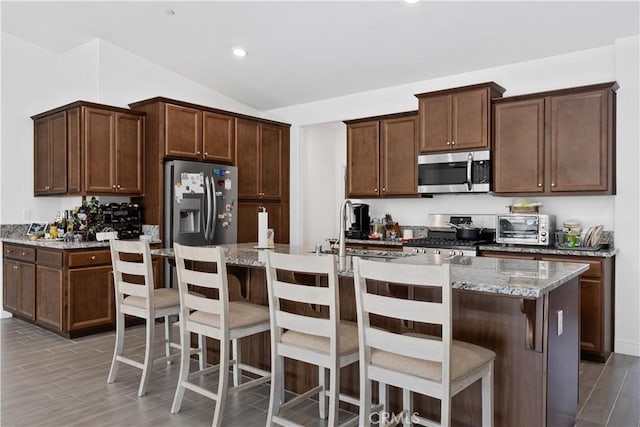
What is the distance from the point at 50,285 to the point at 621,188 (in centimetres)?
528

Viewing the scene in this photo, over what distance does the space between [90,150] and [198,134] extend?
1.15m

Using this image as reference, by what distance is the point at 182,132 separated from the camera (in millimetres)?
5066

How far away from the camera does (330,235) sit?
7.40 meters

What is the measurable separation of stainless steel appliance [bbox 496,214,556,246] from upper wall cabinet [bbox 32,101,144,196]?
12.5 feet

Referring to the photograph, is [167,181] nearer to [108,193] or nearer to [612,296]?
[108,193]

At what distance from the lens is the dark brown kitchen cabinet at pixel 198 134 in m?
4.97

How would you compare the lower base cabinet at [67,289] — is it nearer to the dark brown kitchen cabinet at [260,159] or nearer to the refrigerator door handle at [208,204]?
the refrigerator door handle at [208,204]

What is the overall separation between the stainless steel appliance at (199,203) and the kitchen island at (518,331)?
2.55 m

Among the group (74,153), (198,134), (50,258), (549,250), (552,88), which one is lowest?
(50,258)

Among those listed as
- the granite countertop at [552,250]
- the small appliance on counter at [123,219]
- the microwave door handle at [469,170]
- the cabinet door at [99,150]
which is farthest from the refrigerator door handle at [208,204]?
the granite countertop at [552,250]

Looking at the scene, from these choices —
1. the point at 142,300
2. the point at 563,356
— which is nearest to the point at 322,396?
the point at 563,356

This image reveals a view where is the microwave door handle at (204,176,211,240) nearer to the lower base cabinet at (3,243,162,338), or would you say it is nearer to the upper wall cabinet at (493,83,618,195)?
the lower base cabinet at (3,243,162,338)

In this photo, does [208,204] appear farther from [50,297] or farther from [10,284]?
[10,284]

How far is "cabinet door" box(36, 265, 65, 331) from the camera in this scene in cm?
426
